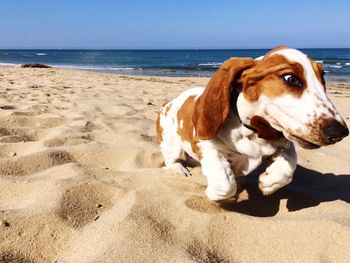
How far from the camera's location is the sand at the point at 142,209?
199 cm

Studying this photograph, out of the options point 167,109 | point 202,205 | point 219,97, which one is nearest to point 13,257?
point 202,205

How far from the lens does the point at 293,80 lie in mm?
2086

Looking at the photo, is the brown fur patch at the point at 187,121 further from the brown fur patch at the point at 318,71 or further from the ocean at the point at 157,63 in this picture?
the ocean at the point at 157,63

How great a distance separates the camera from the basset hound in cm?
203

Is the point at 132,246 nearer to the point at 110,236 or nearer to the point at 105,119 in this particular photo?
the point at 110,236

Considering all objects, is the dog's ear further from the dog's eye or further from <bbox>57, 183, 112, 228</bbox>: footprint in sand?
<bbox>57, 183, 112, 228</bbox>: footprint in sand

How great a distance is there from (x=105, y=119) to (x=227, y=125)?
9.18ft

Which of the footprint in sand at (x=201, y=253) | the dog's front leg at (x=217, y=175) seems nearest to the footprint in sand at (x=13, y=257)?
the footprint in sand at (x=201, y=253)

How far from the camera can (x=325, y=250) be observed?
2025mm

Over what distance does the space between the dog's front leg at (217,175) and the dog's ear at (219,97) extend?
0.14 meters

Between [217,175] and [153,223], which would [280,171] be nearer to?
[217,175]

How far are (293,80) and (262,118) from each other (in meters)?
0.28

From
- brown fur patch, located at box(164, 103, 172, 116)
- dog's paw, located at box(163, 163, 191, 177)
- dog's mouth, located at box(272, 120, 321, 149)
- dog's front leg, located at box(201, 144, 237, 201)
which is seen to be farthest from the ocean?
dog's mouth, located at box(272, 120, 321, 149)

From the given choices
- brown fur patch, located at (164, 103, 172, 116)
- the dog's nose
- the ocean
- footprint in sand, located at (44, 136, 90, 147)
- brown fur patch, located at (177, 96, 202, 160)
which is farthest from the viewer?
the ocean
